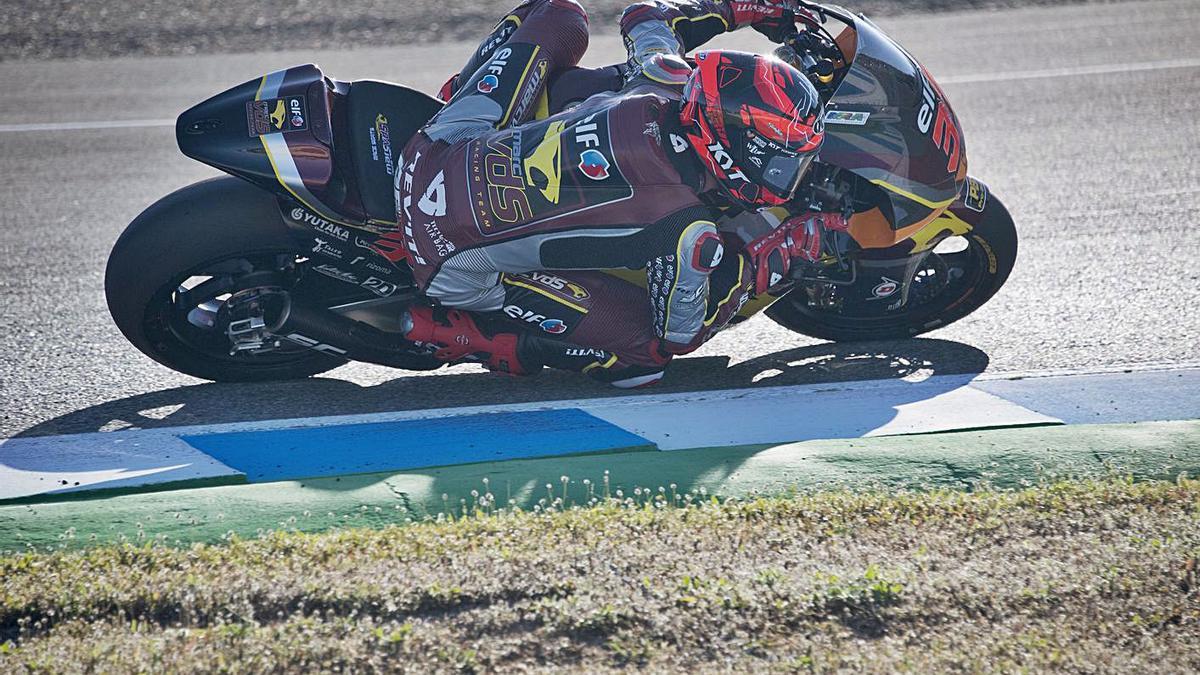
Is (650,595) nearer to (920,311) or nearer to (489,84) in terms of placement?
(489,84)

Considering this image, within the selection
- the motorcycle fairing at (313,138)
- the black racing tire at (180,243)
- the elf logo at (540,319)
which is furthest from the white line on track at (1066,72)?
the black racing tire at (180,243)

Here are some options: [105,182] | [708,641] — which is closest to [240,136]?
[708,641]

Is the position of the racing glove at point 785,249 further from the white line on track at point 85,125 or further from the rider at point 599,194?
the white line on track at point 85,125

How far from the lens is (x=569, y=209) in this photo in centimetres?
452

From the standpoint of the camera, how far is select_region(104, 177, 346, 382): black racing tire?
463cm

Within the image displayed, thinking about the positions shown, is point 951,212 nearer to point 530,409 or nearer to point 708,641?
point 530,409

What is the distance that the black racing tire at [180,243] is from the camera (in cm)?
463

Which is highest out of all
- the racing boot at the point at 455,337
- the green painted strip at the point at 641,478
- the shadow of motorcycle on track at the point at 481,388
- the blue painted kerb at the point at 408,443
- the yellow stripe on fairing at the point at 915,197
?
the yellow stripe on fairing at the point at 915,197

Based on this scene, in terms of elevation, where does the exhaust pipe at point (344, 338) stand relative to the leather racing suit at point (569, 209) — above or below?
below

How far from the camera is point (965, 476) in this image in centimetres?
→ 421

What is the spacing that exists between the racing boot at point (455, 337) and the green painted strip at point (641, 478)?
0.68 metres

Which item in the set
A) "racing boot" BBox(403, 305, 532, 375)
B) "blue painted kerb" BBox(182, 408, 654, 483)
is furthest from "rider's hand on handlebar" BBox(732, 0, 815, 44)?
"blue painted kerb" BBox(182, 408, 654, 483)

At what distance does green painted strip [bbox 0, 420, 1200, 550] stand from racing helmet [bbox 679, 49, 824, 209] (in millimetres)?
966

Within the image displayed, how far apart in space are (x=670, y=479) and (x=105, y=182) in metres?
5.60
